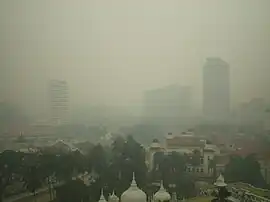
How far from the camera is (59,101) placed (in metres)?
3.60

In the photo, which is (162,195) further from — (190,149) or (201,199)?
(190,149)

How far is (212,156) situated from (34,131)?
1208 millimetres

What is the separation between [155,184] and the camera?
11.8 ft

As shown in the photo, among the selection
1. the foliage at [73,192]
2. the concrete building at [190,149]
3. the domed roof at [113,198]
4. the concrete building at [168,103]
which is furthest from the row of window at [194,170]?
the foliage at [73,192]

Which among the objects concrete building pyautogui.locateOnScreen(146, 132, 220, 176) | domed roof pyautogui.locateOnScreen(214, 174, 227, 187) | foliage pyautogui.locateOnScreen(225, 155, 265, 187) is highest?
concrete building pyautogui.locateOnScreen(146, 132, 220, 176)

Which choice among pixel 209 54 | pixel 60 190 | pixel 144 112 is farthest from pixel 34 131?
pixel 209 54

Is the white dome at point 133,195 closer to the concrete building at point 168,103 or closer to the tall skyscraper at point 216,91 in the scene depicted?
the concrete building at point 168,103

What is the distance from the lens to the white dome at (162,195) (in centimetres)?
354

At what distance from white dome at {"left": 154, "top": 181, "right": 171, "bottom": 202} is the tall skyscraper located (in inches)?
22.4

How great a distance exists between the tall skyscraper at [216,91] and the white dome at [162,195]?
0.57 meters

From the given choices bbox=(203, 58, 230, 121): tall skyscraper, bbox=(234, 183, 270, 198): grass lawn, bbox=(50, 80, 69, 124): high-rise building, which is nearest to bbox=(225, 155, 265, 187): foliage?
bbox=(234, 183, 270, 198): grass lawn

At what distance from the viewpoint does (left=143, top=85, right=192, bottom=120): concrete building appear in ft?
11.8

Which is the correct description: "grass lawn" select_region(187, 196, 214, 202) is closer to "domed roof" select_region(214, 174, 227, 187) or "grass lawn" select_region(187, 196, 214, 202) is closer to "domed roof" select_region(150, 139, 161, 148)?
"domed roof" select_region(214, 174, 227, 187)

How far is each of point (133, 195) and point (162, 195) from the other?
194mm
